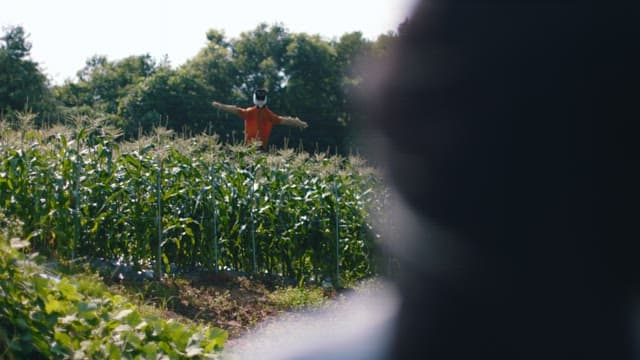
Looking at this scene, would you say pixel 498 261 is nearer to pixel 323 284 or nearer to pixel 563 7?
pixel 563 7

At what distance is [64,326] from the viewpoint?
10.00 feet

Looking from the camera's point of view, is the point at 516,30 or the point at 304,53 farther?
the point at 304,53

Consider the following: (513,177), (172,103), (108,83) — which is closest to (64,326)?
(513,177)

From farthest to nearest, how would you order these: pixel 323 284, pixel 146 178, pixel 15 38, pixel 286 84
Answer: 1. pixel 286 84
2. pixel 15 38
3. pixel 323 284
4. pixel 146 178

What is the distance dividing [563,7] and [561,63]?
0.19ft

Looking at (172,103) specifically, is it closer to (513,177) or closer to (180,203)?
(180,203)

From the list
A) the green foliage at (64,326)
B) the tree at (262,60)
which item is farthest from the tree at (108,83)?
the green foliage at (64,326)

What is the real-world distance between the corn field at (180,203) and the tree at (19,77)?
18.6 m

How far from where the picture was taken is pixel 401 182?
703 millimetres

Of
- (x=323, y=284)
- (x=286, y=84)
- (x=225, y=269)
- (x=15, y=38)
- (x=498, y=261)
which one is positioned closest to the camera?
(x=498, y=261)

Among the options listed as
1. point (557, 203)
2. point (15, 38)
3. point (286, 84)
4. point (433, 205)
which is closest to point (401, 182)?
point (433, 205)

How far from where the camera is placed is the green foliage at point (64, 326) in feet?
9.30

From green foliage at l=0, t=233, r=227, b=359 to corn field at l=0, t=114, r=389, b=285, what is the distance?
1.52m

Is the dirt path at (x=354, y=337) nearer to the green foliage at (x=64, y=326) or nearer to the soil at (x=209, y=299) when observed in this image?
the green foliage at (x=64, y=326)
